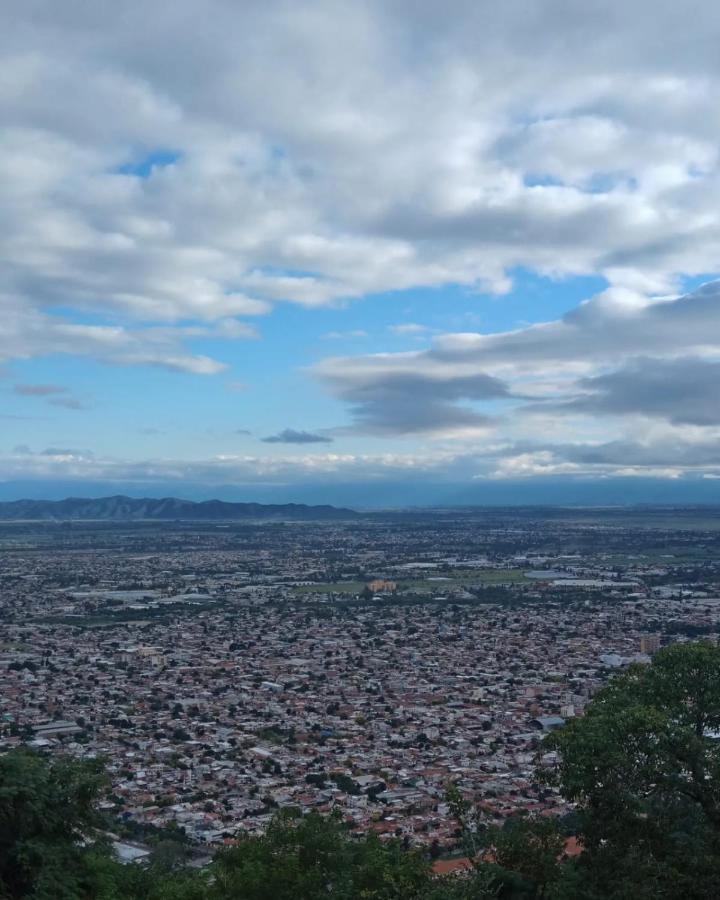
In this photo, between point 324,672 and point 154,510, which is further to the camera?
point 154,510

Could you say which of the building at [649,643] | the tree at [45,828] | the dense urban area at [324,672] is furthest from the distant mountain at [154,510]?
the tree at [45,828]

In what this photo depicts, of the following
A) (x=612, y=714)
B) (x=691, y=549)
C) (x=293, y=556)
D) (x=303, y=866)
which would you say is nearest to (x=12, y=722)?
(x=303, y=866)

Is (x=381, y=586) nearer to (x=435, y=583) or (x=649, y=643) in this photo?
(x=435, y=583)

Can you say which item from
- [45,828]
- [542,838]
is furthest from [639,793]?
[45,828]

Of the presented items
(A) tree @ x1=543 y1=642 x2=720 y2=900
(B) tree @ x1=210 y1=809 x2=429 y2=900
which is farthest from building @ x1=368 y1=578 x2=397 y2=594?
(A) tree @ x1=543 y1=642 x2=720 y2=900

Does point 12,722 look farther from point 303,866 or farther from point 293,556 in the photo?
point 293,556

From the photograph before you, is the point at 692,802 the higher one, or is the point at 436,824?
the point at 692,802
